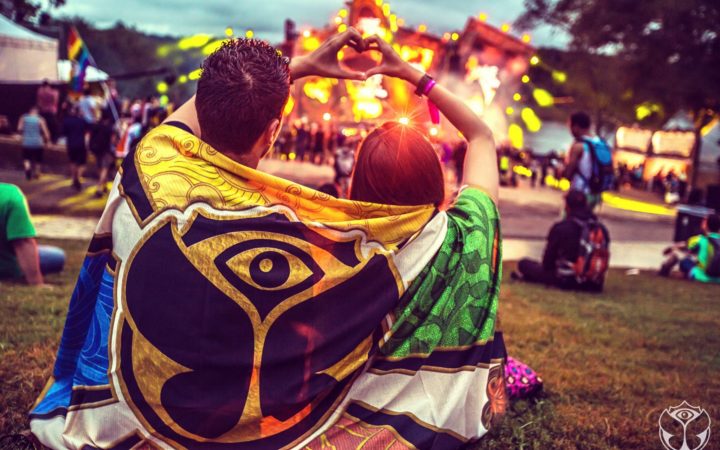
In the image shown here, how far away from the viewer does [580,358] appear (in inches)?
173

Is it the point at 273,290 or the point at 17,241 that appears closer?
the point at 273,290

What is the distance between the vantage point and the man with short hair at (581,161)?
769 cm

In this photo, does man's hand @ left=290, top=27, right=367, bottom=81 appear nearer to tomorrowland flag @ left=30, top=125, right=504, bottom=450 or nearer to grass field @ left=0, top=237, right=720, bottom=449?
A: tomorrowland flag @ left=30, top=125, right=504, bottom=450

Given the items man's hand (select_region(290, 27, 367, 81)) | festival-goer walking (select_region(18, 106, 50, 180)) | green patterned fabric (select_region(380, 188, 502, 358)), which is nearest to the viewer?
green patterned fabric (select_region(380, 188, 502, 358))

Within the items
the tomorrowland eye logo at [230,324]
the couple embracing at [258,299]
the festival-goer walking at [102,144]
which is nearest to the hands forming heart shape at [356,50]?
the couple embracing at [258,299]

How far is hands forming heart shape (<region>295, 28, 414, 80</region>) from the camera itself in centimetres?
254

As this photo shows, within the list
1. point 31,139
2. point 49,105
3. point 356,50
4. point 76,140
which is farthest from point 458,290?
point 49,105

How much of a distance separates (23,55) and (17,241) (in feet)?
47.0

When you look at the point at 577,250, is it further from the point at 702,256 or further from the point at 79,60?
the point at 79,60

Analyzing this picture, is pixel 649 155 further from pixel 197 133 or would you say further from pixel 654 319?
pixel 197 133

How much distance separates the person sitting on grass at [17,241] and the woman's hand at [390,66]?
3.29 metres

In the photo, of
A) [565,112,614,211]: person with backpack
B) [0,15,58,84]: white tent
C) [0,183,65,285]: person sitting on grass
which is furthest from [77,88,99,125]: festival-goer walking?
[565,112,614,211]: person with backpack

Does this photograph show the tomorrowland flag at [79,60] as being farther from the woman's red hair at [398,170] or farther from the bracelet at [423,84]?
the woman's red hair at [398,170]

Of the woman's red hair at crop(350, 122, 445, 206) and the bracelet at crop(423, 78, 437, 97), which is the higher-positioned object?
A: the bracelet at crop(423, 78, 437, 97)
